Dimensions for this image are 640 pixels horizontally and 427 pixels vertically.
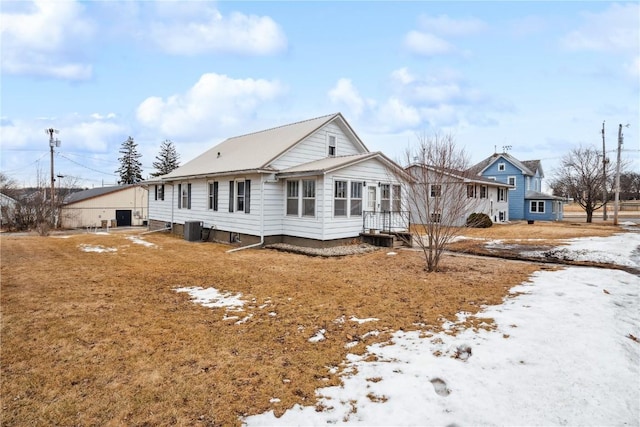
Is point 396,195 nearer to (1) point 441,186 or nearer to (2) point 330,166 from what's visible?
(2) point 330,166

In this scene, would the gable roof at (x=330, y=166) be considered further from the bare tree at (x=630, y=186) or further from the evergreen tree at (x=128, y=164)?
the bare tree at (x=630, y=186)

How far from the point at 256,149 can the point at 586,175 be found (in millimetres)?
31194

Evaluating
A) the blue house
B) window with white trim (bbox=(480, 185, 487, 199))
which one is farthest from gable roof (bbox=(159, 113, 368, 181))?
the blue house

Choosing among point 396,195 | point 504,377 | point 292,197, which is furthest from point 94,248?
point 504,377

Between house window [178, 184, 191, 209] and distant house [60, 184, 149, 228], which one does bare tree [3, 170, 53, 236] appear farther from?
house window [178, 184, 191, 209]

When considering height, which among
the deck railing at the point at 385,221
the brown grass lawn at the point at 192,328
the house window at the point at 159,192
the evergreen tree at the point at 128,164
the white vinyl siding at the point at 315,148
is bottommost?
the brown grass lawn at the point at 192,328

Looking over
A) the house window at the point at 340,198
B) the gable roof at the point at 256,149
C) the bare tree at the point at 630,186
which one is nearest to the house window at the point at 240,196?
the gable roof at the point at 256,149

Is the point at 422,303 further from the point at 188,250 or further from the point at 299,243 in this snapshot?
the point at 188,250

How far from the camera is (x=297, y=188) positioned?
45.5 feet

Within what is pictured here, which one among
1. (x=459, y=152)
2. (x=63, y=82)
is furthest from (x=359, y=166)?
(x=63, y=82)

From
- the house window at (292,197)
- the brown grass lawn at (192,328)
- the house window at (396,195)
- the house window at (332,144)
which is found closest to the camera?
the brown grass lawn at (192,328)

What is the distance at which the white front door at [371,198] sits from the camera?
1448 centimetres

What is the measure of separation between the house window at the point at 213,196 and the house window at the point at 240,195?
137 centimetres

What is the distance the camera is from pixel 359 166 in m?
13.7
